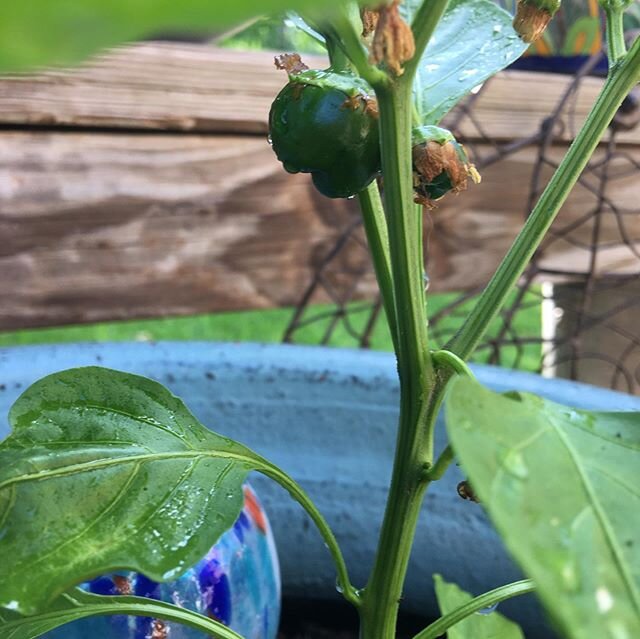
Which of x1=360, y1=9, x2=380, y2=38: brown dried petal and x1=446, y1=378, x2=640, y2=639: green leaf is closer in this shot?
x1=446, y1=378, x2=640, y2=639: green leaf

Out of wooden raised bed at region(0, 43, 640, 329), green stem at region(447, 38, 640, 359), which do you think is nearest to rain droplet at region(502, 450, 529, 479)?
green stem at region(447, 38, 640, 359)

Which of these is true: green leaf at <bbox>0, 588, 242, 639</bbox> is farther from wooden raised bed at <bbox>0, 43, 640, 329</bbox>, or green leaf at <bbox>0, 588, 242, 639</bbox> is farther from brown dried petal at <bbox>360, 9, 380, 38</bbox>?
wooden raised bed at <bbox>0, 43, 640, 329</bbox>

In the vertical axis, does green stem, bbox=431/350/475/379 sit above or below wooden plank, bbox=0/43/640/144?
below

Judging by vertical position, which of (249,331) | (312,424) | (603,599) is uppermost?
(249,331)

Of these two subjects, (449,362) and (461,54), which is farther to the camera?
(461,54)

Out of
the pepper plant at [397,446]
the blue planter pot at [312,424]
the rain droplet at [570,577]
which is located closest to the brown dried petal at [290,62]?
the pepper plant at [397,446]

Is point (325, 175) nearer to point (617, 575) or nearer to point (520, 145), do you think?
point (617, 575)

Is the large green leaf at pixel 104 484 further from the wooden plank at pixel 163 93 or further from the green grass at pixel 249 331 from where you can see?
the green grass at pixel 249 331

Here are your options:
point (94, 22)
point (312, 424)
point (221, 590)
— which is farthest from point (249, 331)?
point (94, 22)

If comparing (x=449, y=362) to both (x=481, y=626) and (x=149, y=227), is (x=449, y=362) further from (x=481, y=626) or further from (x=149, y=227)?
(x=149, y=227)
